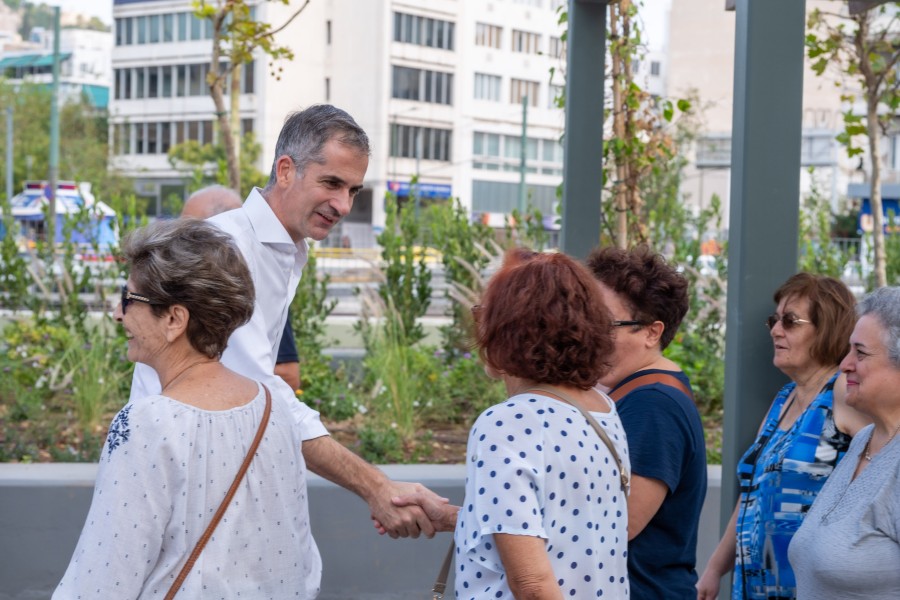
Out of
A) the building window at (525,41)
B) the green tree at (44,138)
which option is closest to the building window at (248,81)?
the green tree at (44,138)

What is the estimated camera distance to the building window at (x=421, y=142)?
73438 mm

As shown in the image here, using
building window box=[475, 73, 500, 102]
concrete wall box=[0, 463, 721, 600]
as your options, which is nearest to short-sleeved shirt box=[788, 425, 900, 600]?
concrete wall box=[0, 463, 721, 600]

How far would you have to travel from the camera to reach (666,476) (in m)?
2.84

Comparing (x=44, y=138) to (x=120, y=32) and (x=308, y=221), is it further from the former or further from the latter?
(x=308, y=221)

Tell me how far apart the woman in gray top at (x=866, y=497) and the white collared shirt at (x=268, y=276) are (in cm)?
135

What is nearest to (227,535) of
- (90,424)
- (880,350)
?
(880,350)

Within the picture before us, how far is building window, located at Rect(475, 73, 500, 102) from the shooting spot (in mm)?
78375

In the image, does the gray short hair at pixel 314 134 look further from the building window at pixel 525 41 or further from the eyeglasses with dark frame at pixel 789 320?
the building window at pixel 525 41

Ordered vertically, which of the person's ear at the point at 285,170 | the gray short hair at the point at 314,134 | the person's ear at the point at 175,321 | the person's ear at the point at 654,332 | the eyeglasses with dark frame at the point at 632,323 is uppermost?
the gray short hair at the point at 314,134

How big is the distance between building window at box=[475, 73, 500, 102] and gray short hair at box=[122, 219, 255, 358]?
76.6 meters

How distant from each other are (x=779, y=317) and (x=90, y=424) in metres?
5.31

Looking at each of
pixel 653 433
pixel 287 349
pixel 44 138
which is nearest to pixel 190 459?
pixel 653 433

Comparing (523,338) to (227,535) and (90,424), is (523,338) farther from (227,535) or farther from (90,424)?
(90,424)

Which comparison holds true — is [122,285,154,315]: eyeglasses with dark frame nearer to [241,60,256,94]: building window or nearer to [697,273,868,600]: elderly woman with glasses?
[697,273,868,600]: elderly woman with glasses
